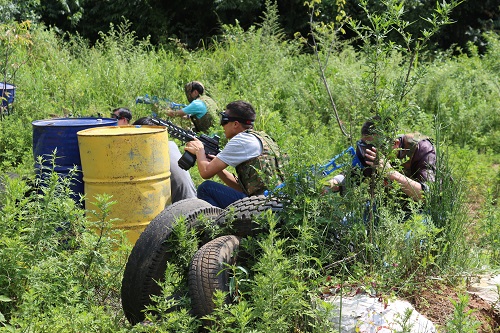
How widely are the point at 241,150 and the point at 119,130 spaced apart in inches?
39.2

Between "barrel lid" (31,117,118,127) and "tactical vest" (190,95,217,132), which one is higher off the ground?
"barrel lid" (31,117,118,127)

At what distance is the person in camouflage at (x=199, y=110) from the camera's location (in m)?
9.41

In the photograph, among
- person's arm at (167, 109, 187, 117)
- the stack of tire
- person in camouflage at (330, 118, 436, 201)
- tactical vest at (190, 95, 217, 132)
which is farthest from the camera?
person's arm at (167, 109, 187, 117)

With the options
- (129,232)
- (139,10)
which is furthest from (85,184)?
(139,10)

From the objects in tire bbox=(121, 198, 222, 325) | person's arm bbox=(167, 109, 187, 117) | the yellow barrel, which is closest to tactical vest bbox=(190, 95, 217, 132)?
person's arm bbox=(167, 109, 187, 117)

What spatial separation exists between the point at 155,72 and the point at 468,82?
5.87 m

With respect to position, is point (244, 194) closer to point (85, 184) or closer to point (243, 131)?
point (243, 131)

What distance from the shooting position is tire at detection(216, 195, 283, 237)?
428 cm

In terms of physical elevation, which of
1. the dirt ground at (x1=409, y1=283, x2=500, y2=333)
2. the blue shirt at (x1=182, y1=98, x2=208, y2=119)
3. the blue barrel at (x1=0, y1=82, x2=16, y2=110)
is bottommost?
the blue shirt at (x1=182, y1=98, x2=208, y2=119)

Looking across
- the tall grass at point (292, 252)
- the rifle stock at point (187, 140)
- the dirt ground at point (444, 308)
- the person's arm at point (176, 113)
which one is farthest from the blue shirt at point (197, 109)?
the dirt ground at point (444, 308)

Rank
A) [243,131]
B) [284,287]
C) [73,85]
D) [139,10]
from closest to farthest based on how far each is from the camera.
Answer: [284,287], [243,131], [73,85], [139,10]

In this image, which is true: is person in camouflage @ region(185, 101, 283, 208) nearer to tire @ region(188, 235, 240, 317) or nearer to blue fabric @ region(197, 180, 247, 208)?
blue fabric @ region(197, 180, 247, 208)

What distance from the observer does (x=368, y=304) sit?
3.72 metres

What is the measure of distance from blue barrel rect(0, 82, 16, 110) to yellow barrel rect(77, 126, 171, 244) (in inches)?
182
